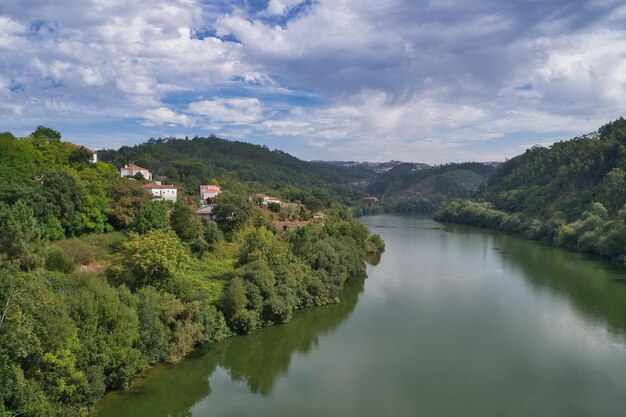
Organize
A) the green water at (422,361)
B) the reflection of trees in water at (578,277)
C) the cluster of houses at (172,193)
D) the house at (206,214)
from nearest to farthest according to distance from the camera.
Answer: the green water at (422,361) → the reflection of trees in water at (578,277) → the house at (206,214) → the cluster of houses at (172,193)

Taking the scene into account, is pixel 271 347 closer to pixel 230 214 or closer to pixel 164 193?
pixel 230 214

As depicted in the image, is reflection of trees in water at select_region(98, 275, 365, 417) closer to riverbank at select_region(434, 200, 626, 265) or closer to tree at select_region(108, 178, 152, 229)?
tree at select_region(108, 178, 152, 229)

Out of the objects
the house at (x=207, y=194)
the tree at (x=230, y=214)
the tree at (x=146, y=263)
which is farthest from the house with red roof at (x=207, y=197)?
the tree at (x=146, y=263)

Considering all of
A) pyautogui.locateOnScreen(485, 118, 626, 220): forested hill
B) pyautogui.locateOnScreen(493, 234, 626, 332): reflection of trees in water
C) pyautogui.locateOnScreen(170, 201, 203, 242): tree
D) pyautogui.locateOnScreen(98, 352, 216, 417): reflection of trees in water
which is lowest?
pyautogui.locateOnScreen(98, 352, 216, 417): reflection of trees in water

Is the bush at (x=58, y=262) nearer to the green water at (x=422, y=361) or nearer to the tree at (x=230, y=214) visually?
the green water at (x=422, y=361)

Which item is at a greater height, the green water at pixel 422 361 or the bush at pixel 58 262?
the bush at pixel 58 262

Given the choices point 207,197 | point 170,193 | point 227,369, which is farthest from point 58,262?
point 207,197

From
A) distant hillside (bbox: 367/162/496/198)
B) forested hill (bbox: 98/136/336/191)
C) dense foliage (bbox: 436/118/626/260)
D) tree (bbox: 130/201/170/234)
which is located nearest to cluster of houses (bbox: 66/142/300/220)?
tree (bbox: 130/201/170/234)
